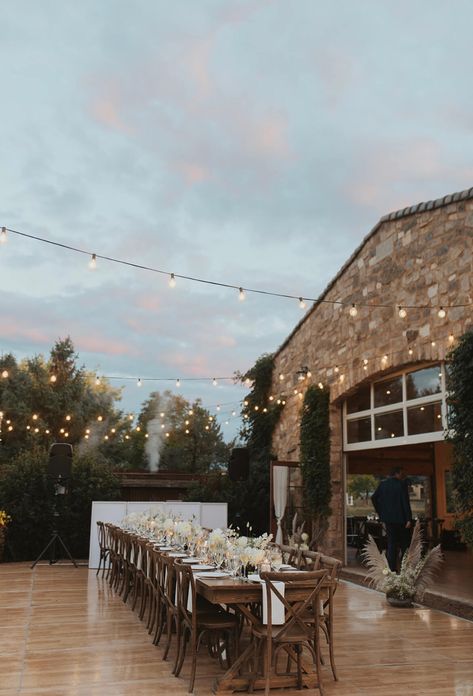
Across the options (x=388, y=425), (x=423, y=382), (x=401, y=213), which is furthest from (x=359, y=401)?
(x=401, y=213)

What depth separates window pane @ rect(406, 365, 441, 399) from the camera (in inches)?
326

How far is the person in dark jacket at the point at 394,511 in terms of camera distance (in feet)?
27.9

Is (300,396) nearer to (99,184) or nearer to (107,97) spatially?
(99,184)

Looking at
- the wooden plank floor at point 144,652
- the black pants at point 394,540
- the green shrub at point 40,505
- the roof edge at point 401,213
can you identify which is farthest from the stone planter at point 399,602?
the green shrub at point 40,505

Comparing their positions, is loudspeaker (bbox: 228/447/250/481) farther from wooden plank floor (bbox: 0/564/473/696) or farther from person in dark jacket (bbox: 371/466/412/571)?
wooden plank floor (bbox: 0/564/473/696)

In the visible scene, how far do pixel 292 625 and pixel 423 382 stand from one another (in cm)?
510

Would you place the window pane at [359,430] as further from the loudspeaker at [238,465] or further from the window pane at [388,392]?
the loudspeaker at [238,465]

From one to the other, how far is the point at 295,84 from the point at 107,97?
2478mm

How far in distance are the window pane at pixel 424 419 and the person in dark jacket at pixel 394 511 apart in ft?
2.04

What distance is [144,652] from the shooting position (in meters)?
5.10

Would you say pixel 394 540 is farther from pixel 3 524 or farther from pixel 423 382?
pixel 3 524

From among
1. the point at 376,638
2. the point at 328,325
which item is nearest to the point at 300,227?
the point at 328,325

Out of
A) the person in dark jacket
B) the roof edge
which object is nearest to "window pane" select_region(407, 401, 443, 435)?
the person in dark jacket

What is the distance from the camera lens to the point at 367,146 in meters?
9.30
